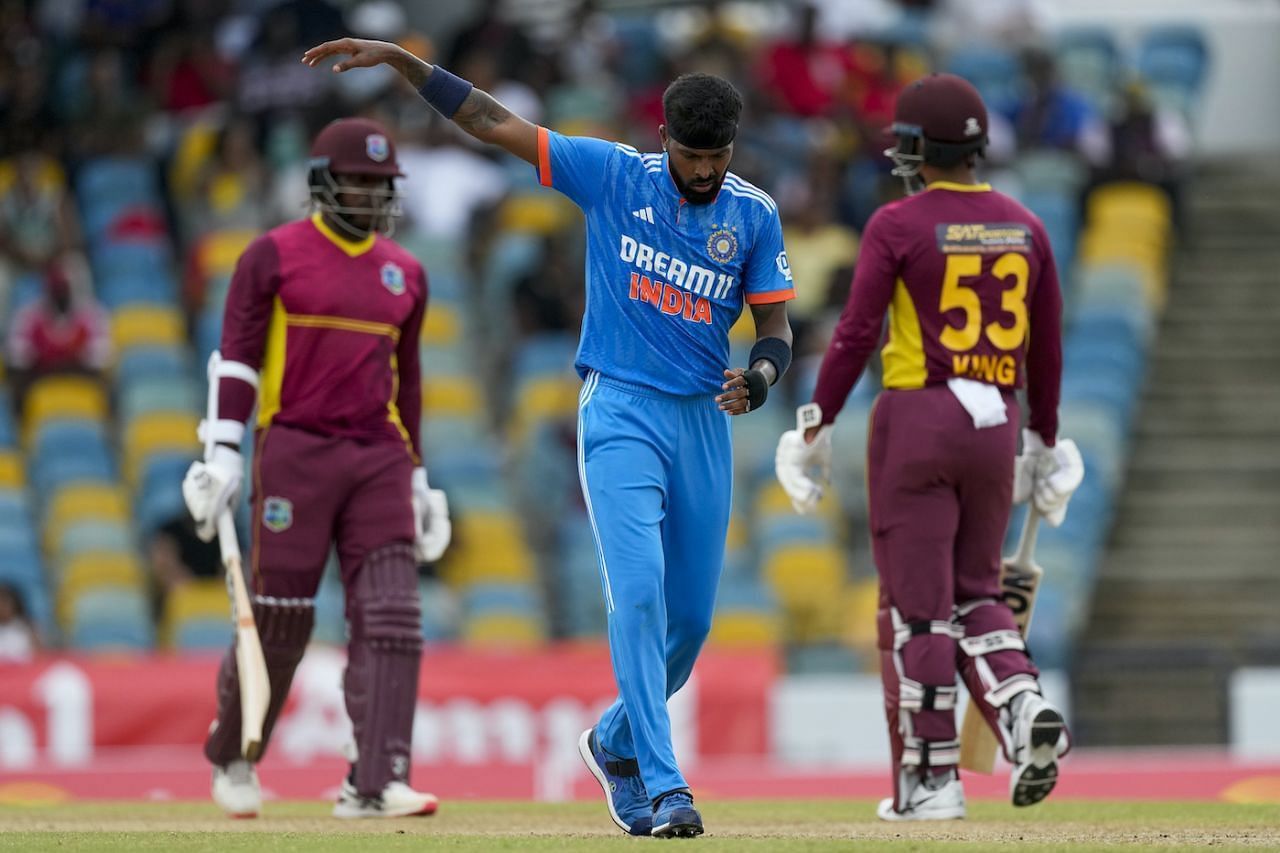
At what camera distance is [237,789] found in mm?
9266

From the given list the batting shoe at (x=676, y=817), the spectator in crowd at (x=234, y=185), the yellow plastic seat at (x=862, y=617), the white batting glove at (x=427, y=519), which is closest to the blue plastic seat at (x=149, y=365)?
the spectator in crowd at (x=234, y=185)

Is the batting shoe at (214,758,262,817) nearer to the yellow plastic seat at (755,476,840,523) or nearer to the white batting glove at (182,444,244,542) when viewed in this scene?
the white batting glove at (182,444,244,542)

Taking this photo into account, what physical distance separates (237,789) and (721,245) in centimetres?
300

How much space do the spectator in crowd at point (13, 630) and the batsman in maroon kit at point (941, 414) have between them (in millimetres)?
7462

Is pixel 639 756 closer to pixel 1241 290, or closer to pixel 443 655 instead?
pixel 443 655

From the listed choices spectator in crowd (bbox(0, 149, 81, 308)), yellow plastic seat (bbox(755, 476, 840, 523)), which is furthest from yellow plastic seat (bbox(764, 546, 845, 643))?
spectator in crowd (bbox(0, 149, 81, 308))

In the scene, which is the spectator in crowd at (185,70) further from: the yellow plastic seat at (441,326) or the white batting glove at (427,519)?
the white batting glove at (427,519)

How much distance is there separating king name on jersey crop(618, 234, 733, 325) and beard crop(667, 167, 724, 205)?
0.20 meters

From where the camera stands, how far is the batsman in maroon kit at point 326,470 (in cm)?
906

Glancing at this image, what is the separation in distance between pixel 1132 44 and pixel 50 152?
379 inches

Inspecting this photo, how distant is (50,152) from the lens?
18672 millimetres

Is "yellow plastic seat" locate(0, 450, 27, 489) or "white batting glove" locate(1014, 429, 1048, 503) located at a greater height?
"yellow plastic seat" locate(0, 450, 27, 489)

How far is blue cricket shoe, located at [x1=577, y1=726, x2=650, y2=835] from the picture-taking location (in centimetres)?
789

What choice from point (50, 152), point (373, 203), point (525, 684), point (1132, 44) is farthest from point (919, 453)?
point (1132, 44)
